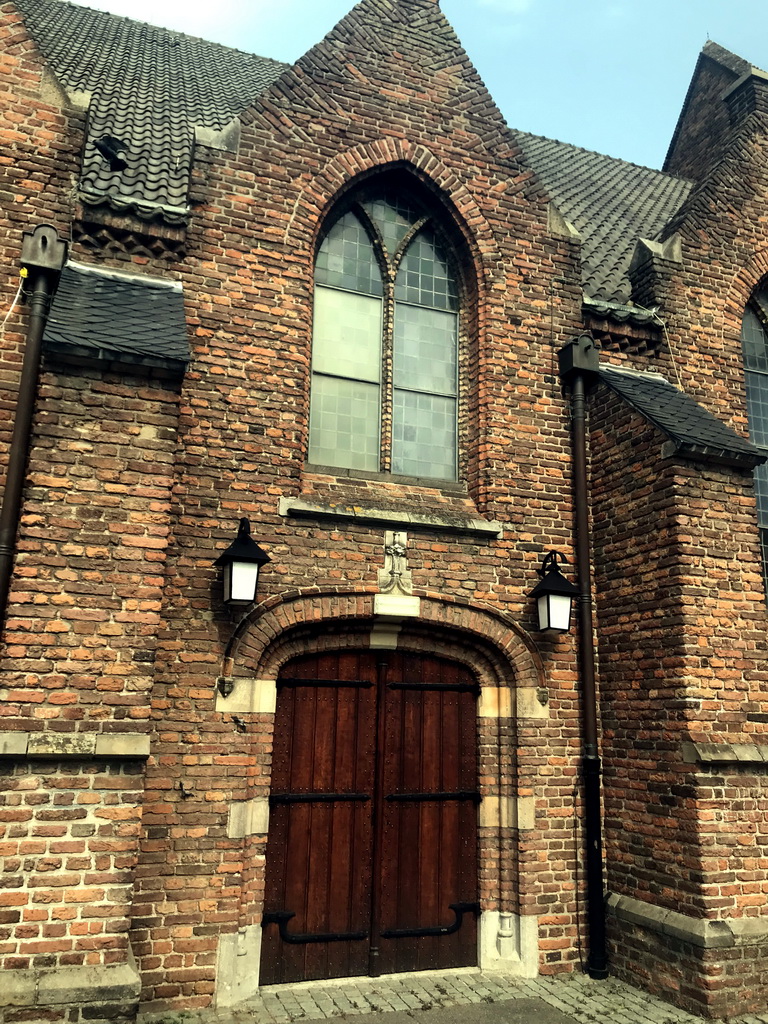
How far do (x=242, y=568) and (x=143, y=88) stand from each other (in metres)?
6.48

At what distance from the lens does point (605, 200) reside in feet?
36.7

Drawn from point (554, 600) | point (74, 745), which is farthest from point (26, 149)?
point (554, 600)

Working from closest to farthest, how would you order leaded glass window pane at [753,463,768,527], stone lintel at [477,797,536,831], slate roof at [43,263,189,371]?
slate roof at [43,263,189,371]
stone lintel at [477,797,536,831]
leaded glass window pane at [753,463,768,527]

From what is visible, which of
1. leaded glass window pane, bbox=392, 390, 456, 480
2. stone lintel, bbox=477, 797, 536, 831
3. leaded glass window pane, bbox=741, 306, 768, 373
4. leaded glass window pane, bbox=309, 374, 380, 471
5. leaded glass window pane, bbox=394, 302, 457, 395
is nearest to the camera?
stone lintel, bbox=477, 797, 536, 831

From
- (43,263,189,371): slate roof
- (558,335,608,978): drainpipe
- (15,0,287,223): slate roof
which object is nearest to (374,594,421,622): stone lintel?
(558,335,608,978): drainpipe

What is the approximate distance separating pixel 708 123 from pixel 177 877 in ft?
41.1

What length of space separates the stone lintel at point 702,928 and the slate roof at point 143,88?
666 cm

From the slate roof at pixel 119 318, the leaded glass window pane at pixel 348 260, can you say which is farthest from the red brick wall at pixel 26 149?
the leaded glass window pane at pixel 348 260

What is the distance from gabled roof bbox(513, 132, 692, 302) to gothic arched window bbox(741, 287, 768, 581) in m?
1.50

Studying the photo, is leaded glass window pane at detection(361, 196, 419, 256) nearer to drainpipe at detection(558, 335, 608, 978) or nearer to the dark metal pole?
drainpipe at detection(558, 335, 608, 978)

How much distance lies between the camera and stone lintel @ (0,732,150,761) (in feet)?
15.6

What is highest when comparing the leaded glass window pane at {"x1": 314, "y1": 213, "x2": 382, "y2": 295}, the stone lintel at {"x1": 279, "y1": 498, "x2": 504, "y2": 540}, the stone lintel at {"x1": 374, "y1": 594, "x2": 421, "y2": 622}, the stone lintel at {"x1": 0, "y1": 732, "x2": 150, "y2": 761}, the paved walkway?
the leaded glass window pane at {"x1": 314, "y1": 213, "x2": 382, "y2": 295}

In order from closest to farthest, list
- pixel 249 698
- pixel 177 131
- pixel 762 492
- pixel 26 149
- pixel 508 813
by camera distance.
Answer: pixel 249 698 → pixel 26 149 → pixel 508 813 → pixel 177 131 → pixel 762 492

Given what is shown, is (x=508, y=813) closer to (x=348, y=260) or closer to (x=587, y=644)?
(x=587, y=644)
